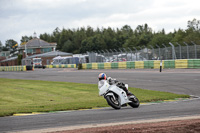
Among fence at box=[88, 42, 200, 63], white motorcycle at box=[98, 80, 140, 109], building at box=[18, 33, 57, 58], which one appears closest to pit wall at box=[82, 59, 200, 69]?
fence at box=[88, 42, 200, 63]

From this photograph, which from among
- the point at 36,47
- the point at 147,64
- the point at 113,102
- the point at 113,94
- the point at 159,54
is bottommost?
the point at 113,102

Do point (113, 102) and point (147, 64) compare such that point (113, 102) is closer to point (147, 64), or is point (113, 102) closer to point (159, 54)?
point (159, 54)

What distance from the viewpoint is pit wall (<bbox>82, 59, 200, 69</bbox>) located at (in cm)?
3664

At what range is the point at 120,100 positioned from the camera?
11195 millimetres

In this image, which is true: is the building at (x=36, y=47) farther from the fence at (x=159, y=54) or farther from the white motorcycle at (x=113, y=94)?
the white motorcycle at (x=113, y=94)

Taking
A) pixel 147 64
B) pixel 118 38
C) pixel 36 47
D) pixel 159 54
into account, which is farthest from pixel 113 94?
pixel 118 38

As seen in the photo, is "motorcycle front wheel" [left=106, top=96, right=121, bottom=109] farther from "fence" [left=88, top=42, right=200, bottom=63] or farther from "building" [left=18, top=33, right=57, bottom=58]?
"building" [left=18, top=33, right=57, bottom=58]

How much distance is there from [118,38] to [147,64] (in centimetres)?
9532

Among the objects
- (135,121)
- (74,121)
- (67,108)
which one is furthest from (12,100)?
(135,121)

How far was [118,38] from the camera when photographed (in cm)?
13850

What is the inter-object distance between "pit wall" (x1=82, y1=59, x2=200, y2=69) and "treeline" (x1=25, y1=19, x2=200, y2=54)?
31.4m

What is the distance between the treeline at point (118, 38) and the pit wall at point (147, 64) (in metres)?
31.4

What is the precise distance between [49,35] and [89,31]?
28784 mm

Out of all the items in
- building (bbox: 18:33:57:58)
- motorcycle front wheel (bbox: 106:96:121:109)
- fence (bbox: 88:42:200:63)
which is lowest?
motorcycle front wheel (bbox: 106:96:121:109)
